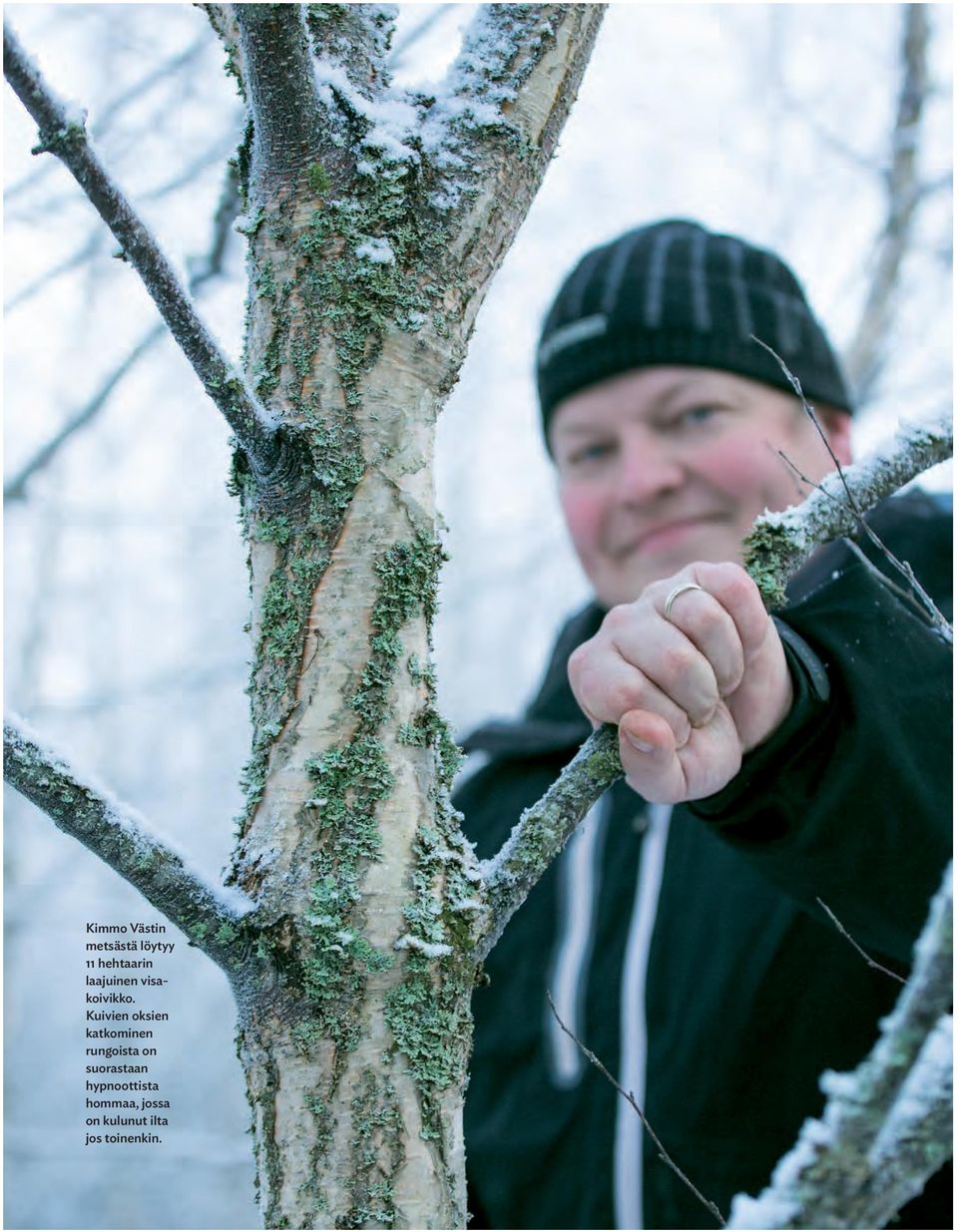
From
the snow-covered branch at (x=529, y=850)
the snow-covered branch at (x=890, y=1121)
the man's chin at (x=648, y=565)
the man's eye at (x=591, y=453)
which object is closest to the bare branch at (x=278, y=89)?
the snow-covered branch at (x=529, y=850)

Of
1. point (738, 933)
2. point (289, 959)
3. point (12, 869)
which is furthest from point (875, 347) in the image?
point (12, 869)

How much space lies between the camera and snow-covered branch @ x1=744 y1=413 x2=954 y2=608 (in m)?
1.02

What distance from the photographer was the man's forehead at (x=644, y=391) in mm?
2193

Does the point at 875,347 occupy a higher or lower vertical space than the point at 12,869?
higher

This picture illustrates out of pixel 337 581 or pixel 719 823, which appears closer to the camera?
pixel 337 581

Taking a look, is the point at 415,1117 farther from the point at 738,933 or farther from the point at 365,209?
the point at 738,933

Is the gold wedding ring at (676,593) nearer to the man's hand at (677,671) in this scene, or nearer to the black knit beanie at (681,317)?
the man's hand at (677,671)

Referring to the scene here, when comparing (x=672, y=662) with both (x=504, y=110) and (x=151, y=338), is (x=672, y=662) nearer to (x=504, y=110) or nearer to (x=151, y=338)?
(x=504, y=110)

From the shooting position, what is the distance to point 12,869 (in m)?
6.11

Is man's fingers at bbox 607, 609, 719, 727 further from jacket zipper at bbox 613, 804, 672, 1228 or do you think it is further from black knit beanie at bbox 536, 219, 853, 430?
black knit beanie at bbox 536, 219, 853, 430

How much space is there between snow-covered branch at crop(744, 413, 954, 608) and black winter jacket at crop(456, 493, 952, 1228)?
8cm

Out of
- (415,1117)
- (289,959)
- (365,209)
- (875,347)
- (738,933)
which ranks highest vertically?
(875,347)

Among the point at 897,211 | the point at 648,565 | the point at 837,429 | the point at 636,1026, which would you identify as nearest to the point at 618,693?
the point at 636,1026

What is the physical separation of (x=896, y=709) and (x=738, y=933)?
0.81m
